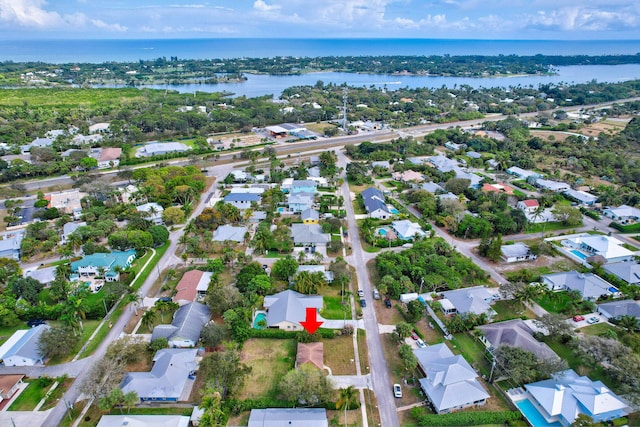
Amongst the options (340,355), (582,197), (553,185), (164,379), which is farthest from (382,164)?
(164,379)

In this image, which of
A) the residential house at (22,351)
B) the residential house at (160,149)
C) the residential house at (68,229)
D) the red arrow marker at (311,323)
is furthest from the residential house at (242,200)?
the residential house at (160,149)

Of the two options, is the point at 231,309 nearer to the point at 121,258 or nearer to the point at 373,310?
the point at 373,310

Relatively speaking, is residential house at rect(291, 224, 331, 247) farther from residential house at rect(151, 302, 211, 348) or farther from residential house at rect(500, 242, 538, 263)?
residential house at rect(500, 242, 538, 263)

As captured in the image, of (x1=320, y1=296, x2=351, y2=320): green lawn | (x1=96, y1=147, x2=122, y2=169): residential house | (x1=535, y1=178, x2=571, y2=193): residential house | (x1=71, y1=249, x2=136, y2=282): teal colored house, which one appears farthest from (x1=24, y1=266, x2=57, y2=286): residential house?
(x1=535, y1=178, x2=571, y2=193): residential house

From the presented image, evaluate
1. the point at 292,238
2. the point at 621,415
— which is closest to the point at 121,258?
the point at 292,238

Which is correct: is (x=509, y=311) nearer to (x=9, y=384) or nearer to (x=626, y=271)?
(x=626, y=271)

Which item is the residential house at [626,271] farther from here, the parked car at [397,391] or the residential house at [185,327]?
the residential house at [185,327]
